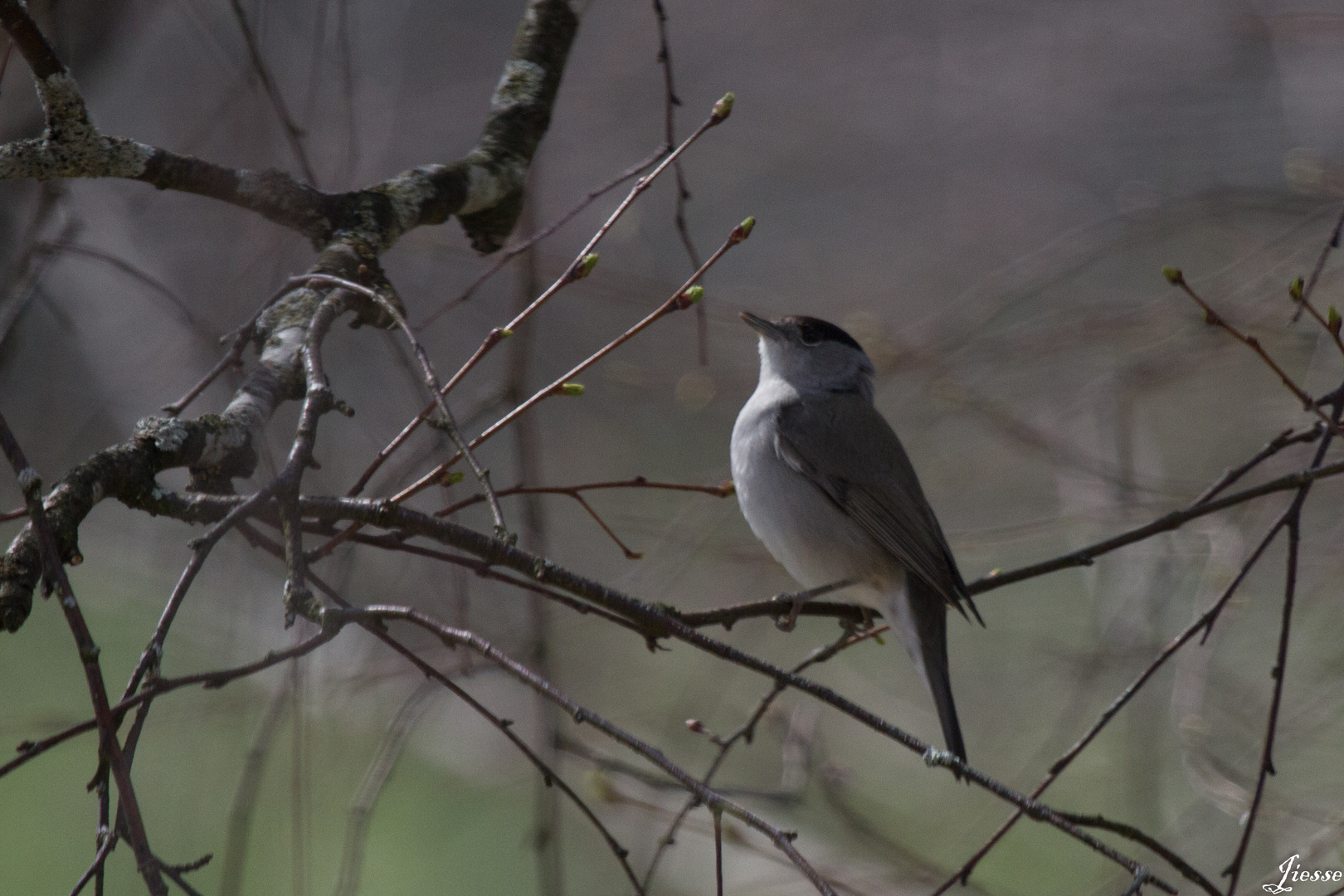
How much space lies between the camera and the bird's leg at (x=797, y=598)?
3350 millimetres

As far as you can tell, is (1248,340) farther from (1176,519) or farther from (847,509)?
(847,509)

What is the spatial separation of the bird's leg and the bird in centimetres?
2

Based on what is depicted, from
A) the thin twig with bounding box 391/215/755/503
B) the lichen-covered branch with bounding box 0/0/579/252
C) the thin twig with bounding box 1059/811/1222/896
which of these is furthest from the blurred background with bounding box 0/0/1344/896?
→ the thin twig with bounding box 1059/811/1222/896

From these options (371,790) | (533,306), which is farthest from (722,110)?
(371,790)

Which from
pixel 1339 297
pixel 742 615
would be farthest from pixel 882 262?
pixel 742 615

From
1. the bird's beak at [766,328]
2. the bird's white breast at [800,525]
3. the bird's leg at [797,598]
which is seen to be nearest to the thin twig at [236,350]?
the bird's leg at [797,598]

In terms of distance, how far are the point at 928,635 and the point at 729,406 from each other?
5.64 meters

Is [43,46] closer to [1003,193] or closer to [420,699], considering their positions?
[420,699]

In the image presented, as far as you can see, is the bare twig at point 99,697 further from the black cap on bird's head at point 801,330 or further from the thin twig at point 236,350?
the black cap on bird's head at point 801,330

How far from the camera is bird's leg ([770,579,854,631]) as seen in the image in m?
3.35

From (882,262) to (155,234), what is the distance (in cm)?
632

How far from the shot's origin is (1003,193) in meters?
10.3

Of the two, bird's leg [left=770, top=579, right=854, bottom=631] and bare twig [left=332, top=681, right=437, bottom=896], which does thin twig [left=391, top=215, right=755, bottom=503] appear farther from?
bird's leg [left=770, top=579, right=854, bottom=631]

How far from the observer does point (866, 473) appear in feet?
13.5
